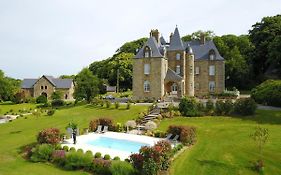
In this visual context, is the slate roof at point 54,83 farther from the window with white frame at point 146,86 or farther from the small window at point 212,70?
the small window at point 212,70

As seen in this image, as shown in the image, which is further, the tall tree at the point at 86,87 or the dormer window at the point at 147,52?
the tall tree at the point at 86,87

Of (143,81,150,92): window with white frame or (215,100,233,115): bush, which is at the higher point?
(143,81,150,92): window with white frame

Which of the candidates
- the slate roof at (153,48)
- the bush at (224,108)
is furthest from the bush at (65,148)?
the slate roof at (153,48)

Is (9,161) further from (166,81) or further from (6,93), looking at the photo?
(6,93)

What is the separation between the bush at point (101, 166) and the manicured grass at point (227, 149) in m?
3.81

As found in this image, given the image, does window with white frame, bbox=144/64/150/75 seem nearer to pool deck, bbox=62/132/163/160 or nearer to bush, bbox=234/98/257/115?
bush, bbox=234/98/257/115

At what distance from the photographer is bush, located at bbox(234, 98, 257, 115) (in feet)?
105

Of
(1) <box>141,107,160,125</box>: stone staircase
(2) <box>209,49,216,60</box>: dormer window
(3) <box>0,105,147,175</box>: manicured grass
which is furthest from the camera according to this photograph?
(2) <box>209,49,216,60</box>: dormer window

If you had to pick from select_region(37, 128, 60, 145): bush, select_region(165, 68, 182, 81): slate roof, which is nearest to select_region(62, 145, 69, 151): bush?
select_region(37, 128, 60, 145): bush

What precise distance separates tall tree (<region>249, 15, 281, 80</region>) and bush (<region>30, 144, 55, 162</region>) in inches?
1867

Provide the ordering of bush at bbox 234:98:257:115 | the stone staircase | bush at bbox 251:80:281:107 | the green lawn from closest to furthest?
1. the green lawn
2. bush at bbox 234:98:257:115
3. the stone staircase
4. bush at bbox 251:80:281:107

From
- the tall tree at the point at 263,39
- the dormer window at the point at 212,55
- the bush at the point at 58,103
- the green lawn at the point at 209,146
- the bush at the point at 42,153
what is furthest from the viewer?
the tall tree at the point at 263,39

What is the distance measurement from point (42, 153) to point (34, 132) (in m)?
9.48

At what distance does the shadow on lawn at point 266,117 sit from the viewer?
94.8ft
